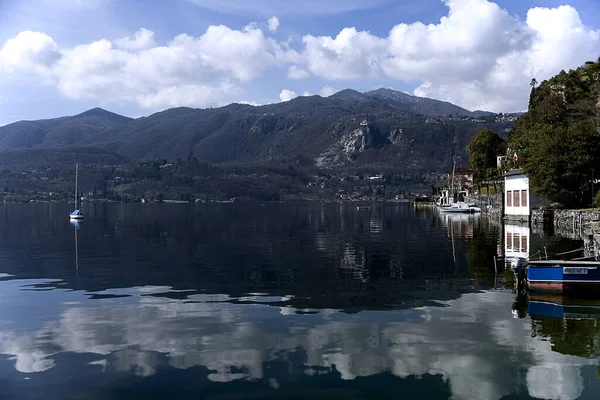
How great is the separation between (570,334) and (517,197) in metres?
64.8

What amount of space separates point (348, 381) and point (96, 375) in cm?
620

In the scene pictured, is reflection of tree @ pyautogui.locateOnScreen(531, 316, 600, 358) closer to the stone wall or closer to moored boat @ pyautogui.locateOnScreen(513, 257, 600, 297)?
moored boat @ pyautogui.locateOnScreen(513, 257, 600, 297)

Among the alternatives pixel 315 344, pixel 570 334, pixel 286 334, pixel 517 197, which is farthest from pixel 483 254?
pixel 517 197

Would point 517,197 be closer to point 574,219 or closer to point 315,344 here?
point 574,219

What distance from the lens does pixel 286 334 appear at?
1830cm

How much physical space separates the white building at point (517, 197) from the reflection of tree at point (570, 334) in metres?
57.4

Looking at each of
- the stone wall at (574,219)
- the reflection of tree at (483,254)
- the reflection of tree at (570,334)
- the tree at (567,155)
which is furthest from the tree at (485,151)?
the reflection of tree at (570,334)

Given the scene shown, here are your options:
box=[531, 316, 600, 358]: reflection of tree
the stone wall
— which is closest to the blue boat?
box=[531, 316, 600, 358]: reflection of tree

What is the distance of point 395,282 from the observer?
2875 centimetres

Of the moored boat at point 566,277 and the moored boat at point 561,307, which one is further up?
the moored boat at point 566,277

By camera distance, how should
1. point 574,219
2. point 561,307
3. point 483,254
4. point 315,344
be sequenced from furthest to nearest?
point 574,219
point 483,254
point 561,307
point 315,344

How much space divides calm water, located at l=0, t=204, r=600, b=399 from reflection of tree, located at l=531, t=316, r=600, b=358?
60mm

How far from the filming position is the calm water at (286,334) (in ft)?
44.8

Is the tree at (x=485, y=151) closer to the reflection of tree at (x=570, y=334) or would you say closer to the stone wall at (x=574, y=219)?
the stone wall at (x=574, y=219)
